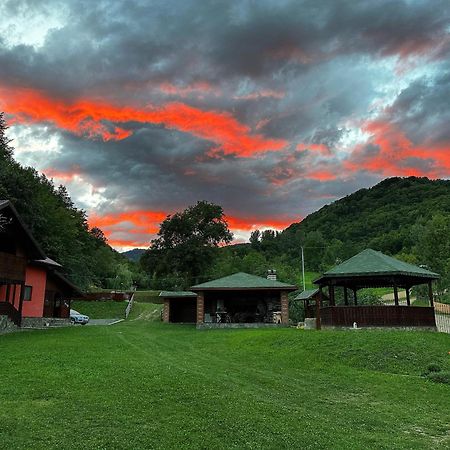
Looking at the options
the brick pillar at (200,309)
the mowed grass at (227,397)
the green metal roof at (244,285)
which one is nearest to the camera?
the mowed grass at (227,397)

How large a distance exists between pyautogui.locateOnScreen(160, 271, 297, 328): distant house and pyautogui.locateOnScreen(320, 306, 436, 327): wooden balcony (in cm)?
738

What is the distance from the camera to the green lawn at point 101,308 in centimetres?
4869

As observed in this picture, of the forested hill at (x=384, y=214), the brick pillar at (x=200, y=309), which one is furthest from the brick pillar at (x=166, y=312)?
the forested hill at (x=384, y=214)

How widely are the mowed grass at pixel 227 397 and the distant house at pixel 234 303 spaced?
1377 cm

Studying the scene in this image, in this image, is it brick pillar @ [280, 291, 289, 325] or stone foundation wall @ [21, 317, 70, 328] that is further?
brick pillar @ [280, 291, 289, 325]

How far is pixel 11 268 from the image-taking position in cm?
2503

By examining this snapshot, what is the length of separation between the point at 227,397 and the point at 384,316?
51.3ft

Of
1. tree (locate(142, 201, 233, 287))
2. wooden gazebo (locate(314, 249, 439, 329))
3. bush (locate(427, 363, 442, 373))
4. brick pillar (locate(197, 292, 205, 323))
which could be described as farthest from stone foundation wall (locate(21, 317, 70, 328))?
tree (locate(142, 201, 233, 287))

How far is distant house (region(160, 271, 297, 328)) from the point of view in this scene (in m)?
31.4

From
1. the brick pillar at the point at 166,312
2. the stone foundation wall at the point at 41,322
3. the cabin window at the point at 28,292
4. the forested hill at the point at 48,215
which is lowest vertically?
the stone foundation wall at the point at 41,322

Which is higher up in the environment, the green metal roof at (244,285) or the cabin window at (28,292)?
the green metal roof at (244,285)

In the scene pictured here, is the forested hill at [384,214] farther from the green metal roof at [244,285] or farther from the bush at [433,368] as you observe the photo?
the bush at [433,368]

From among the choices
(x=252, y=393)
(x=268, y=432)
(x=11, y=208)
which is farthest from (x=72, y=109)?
(x=268, y=432)

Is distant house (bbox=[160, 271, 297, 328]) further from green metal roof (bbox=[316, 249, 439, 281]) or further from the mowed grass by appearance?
the mowed grass
